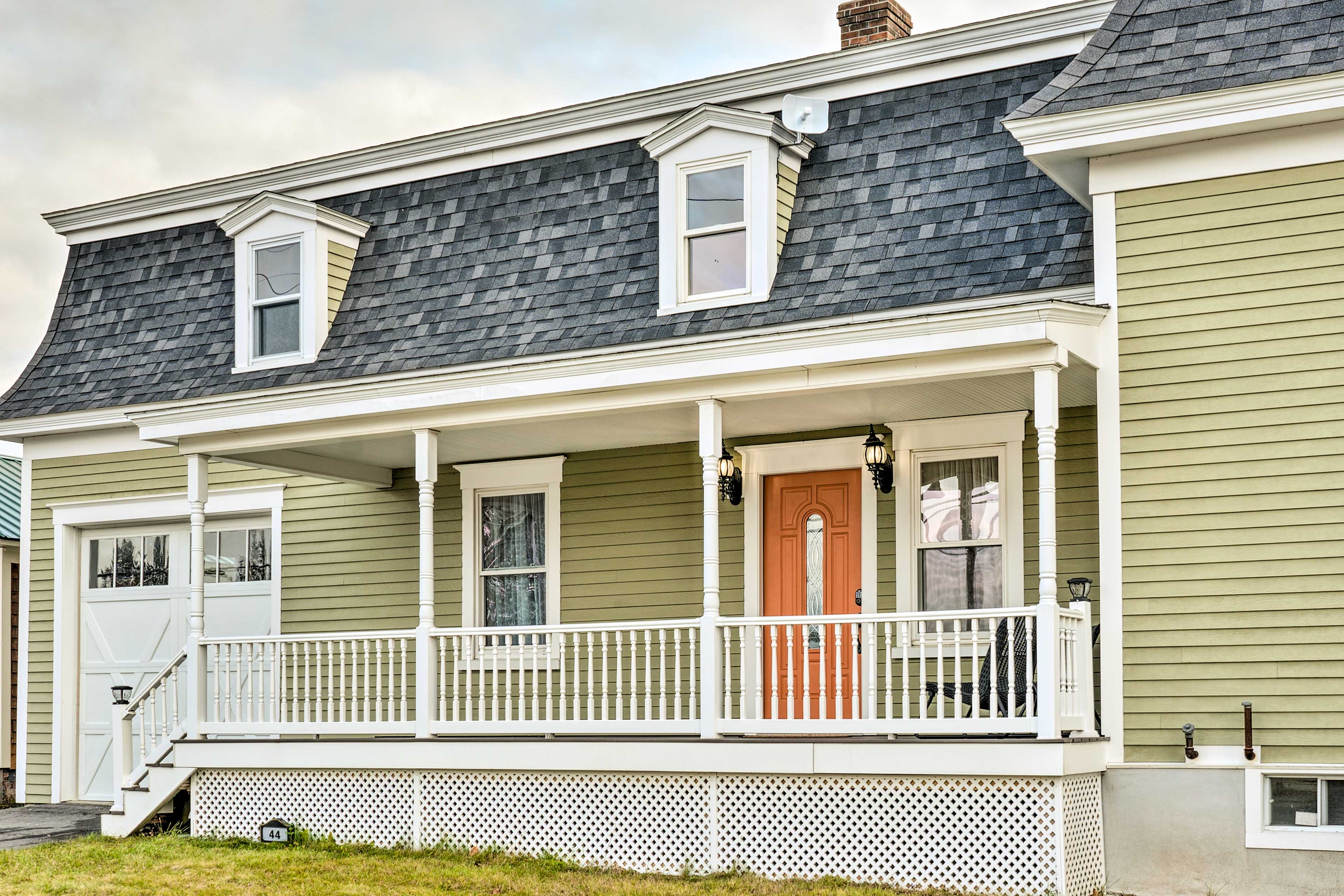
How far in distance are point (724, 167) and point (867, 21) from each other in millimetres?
2163

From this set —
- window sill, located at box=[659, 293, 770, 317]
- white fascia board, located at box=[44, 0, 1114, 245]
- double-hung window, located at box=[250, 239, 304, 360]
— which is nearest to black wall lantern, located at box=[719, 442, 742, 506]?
window sill, located at box=[659, 293, 770, 317]

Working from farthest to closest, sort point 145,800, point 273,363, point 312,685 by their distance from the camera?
point 312,685, point 273,363, point 145,800

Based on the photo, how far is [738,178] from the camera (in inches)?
447

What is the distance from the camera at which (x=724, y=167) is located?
37.3ft

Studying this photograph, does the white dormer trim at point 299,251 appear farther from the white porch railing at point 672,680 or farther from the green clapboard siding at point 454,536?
the white porch railing at point 672,680

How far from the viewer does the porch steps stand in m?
11.6

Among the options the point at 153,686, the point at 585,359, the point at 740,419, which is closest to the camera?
the point at 585,359

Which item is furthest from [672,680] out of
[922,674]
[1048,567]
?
[1048,567]

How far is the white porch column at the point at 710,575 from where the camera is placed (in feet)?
31.3

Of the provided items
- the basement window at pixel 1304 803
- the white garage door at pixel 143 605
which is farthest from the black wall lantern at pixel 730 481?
the white garage door at pixel 143 605

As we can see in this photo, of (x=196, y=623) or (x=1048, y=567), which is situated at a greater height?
(x=1048, y=567)

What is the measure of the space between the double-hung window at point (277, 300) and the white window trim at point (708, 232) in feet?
12.8

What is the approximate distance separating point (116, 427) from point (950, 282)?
8624mm

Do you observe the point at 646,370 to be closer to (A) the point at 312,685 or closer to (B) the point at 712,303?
(B) the point at 712,303
